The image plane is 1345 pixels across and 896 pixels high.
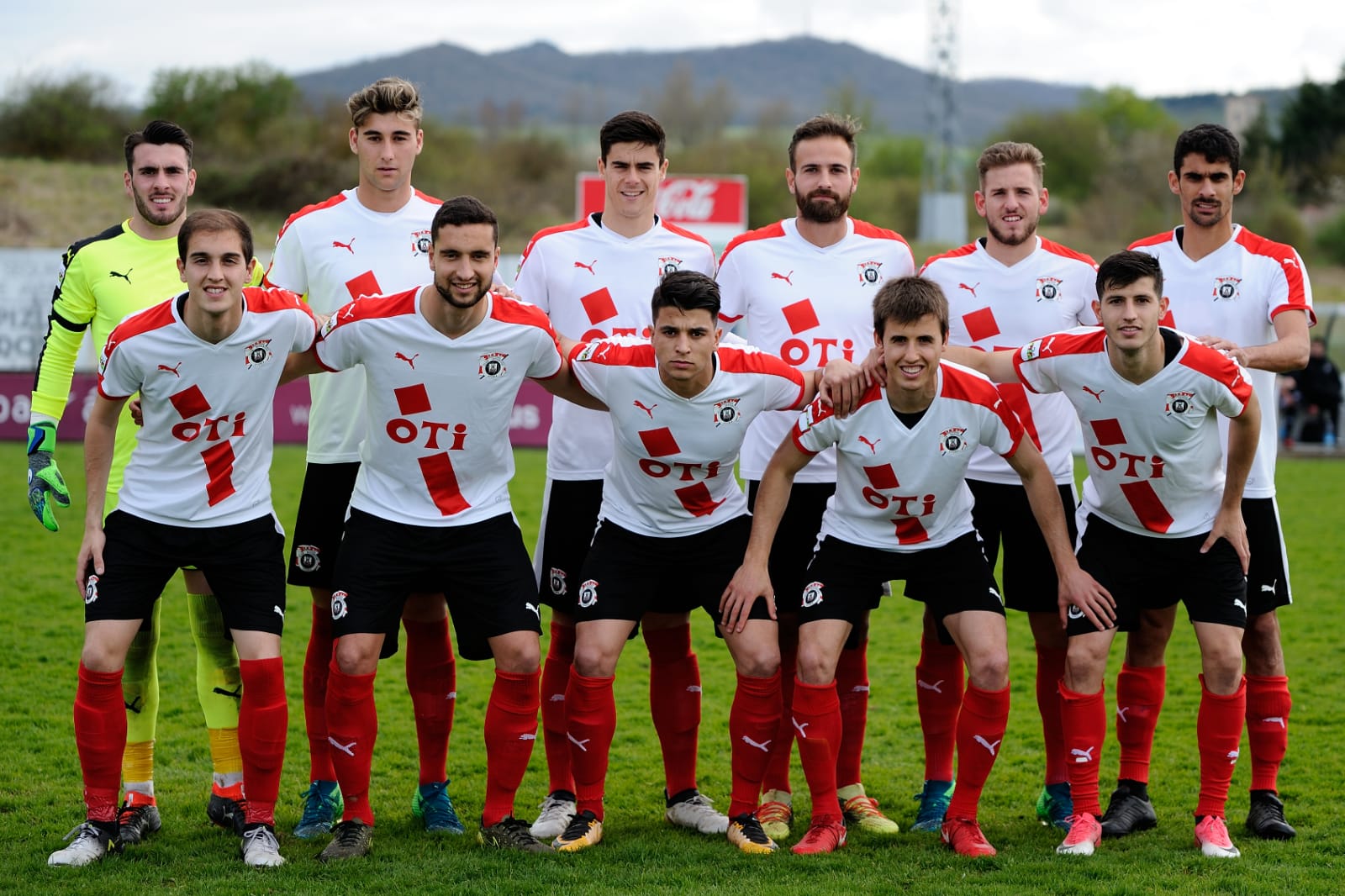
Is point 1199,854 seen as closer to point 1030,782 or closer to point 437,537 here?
point 1030,782

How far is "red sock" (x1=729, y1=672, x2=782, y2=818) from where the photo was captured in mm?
4559

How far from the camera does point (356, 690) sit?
4.39 metres

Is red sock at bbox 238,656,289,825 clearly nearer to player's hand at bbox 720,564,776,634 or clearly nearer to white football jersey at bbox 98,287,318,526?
white football jersey at bbox 98,287,318,526

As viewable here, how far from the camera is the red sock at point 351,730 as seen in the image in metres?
4.39

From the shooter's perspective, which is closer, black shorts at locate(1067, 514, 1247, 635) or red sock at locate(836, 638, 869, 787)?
black shorts at locate(1067, 514, 1247, 635)

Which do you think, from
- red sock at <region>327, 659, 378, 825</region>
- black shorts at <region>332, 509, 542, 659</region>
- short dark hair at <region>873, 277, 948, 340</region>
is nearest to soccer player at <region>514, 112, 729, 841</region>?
black shorts at <region>332, 509, 542, 659</region>

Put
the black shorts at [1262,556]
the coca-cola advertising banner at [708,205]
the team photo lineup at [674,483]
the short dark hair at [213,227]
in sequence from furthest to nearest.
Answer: the coca-cola advertising banner at [708,205] < the black shorts at [1262,556] < the team photo lineup at [674,483] < the short dark hair at [213,227]

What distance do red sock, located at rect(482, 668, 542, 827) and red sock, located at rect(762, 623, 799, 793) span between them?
3.08 feet

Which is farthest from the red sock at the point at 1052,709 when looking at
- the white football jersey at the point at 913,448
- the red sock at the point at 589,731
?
the red sock at the point at 589,731

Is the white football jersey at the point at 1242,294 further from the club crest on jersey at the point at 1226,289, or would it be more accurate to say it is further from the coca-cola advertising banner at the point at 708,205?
the coca-cola advertising banner at the point at 708,205

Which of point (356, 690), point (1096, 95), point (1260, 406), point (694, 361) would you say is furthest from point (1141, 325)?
point (1096, 95)

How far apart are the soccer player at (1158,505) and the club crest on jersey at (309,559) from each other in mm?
2626

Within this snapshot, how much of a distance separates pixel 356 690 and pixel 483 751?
1.67 metres

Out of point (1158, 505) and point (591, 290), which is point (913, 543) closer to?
point (1158, 505)
